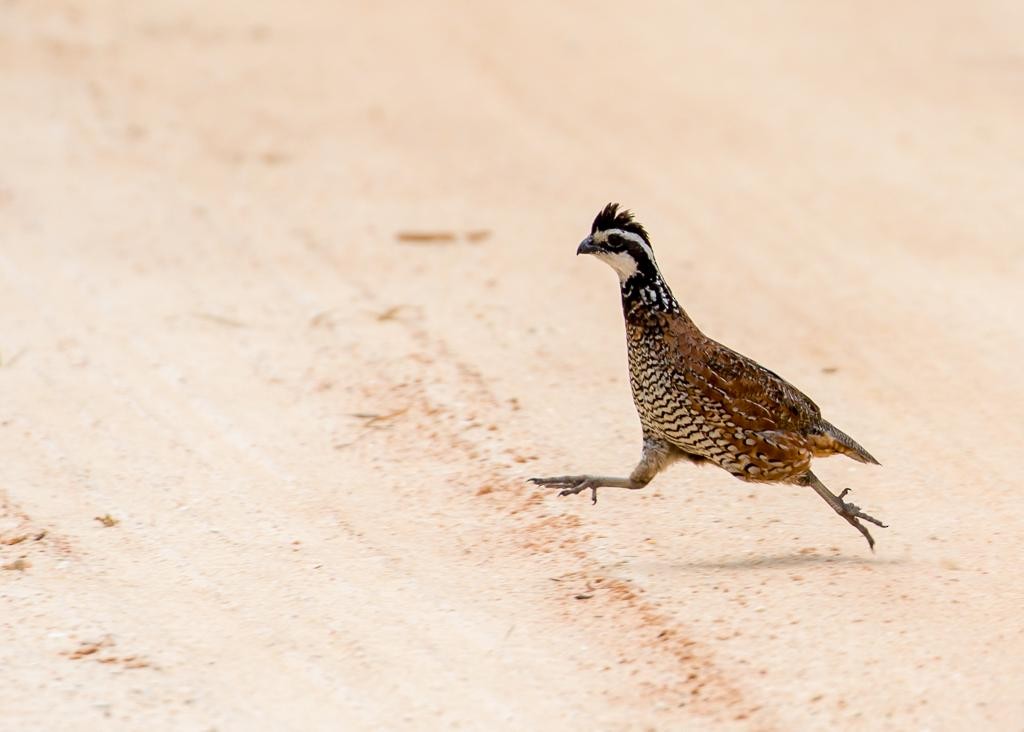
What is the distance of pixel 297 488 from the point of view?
7512mm

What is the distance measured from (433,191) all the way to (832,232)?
3132mm

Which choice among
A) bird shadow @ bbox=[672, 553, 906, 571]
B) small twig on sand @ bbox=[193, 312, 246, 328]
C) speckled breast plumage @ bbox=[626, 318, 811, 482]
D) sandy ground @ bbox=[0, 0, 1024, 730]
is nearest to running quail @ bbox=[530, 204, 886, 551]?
speckled breast plumage @ bbox=[626, 318, 811, 482]

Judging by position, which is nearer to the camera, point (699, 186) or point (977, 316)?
point (977, 316)

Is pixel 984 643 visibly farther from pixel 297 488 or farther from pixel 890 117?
pixel 890 117

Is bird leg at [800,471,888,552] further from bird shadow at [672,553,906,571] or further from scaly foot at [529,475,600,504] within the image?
scaly foot at [529,475,600,504]

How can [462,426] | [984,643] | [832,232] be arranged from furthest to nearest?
[832,232], [462,426], [984,643]

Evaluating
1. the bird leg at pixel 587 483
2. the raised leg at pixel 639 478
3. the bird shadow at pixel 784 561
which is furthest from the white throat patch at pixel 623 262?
the bird shadow at pixel 784 561

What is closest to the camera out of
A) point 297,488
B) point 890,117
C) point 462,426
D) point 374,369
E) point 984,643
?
point 984,643

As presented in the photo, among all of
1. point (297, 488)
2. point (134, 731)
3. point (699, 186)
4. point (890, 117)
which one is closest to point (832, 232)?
point (699, 186)

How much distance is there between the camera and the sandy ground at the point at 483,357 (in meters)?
5.59

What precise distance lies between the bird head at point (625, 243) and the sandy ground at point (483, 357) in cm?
112

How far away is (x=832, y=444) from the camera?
21.5 ft

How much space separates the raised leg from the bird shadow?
407 millimetres

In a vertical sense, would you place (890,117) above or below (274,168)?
above
